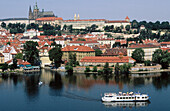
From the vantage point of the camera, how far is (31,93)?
2759 centimetres

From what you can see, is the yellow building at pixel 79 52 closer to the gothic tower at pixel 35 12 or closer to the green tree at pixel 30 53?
the green tree at pixel 30 53

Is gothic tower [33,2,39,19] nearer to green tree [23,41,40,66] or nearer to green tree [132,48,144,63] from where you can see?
green tree [23,41,40,66]

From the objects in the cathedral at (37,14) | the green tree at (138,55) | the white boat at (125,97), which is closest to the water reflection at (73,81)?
the white boat at (125,97)

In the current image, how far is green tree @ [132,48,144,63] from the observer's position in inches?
1623

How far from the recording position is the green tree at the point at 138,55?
135 ft

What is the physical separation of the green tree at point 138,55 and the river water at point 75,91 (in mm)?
5519

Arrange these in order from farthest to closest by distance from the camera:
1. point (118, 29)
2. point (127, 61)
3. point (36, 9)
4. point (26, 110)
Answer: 1. point (36, 9)
2. point (118, 29)
3. point (127, 61)
4. point (26, 110)

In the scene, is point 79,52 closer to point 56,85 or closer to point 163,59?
point 163,59

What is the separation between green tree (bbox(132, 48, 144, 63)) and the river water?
5519mm

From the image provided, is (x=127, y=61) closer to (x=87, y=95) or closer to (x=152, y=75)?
(x=152, y=75)

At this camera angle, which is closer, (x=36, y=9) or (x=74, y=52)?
(x=74, y=52)

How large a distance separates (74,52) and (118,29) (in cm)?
3985

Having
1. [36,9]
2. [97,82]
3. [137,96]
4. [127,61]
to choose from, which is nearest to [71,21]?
[36,9]

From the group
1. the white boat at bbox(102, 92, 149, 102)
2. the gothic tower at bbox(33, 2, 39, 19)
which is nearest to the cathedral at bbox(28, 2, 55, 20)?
the gothic tower at bbox(33, 2, 39, 19)
